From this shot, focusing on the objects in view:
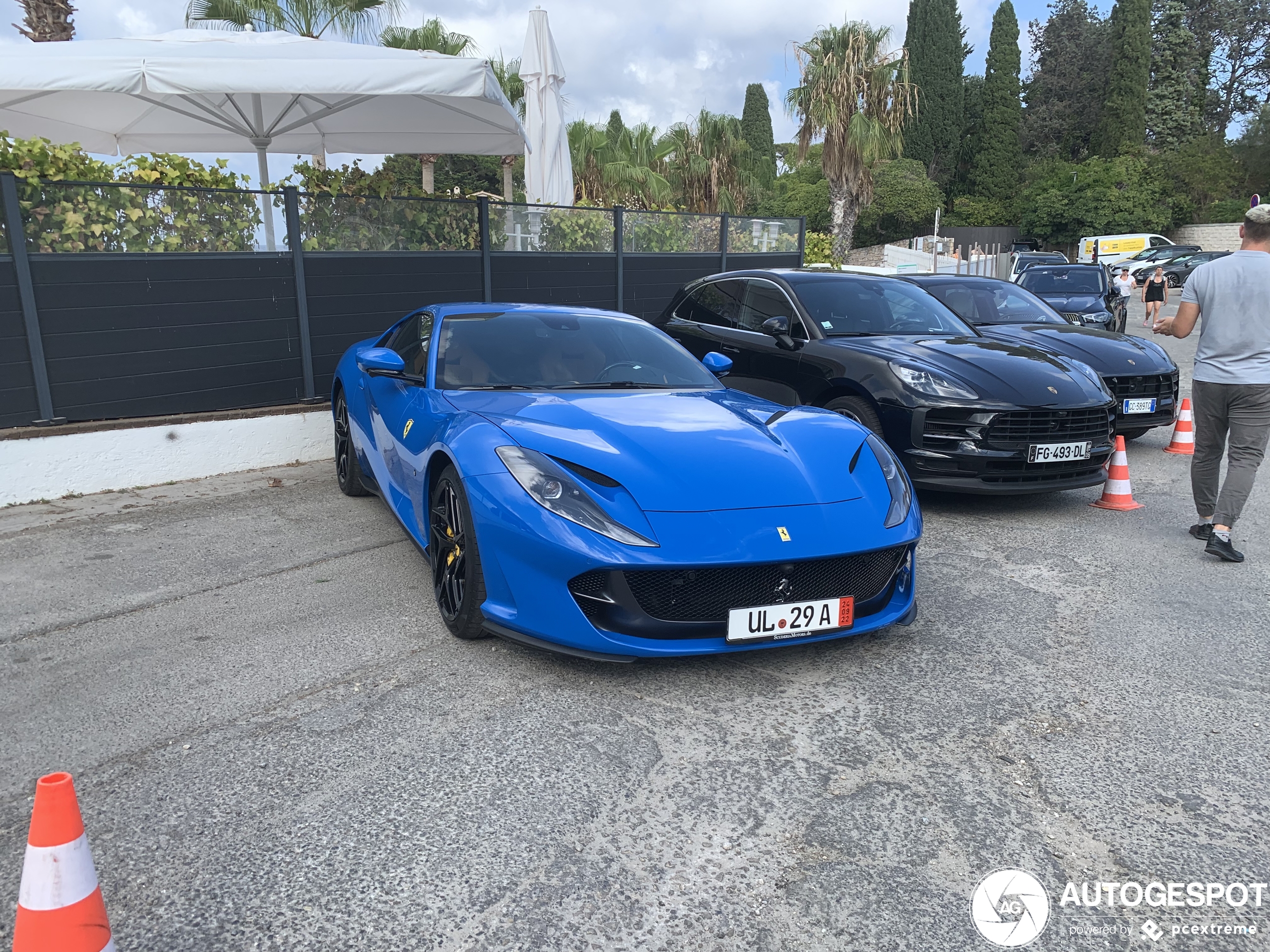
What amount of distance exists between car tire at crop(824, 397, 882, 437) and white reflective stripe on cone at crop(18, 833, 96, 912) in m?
4.76

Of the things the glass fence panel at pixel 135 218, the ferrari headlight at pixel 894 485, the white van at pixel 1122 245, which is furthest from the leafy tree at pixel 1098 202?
the ferrari headlight at pixel 894 485

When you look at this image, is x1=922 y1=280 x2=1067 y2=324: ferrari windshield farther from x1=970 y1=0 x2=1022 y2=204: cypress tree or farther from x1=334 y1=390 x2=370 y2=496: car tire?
x1=970 y1=0 x2=1022 y2=204: cypress tree

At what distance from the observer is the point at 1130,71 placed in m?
52.6

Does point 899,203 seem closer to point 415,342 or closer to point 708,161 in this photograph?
point 708,161

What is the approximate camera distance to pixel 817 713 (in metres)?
3.16

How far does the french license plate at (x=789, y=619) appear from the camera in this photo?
3164 mm

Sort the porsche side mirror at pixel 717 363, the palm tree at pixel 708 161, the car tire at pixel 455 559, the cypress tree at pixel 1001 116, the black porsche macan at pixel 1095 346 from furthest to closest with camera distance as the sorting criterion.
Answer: the cypress tree at pixel 1001 116, the palm tree at pixel 708 161, the black porsche macan at pixel 1095 346, the porsche side mirror at pixel 717 363, the car tire at pixel 455 559

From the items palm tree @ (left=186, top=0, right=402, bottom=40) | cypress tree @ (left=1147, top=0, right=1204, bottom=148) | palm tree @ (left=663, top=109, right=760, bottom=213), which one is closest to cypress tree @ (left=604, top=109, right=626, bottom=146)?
palm tree @ (left=663, top=109, right=760, bottom=213)

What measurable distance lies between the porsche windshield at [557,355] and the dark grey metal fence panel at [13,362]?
10.6ft

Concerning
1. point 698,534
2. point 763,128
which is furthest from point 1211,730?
point 763,128

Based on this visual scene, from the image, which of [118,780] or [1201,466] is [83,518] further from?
[1201,466]

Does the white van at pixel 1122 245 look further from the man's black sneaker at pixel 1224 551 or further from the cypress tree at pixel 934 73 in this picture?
the man's black sneaker at pixel 1224 551

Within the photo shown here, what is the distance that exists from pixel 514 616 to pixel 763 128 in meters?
62.4

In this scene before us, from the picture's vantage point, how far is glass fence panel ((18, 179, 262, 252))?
6133mm
